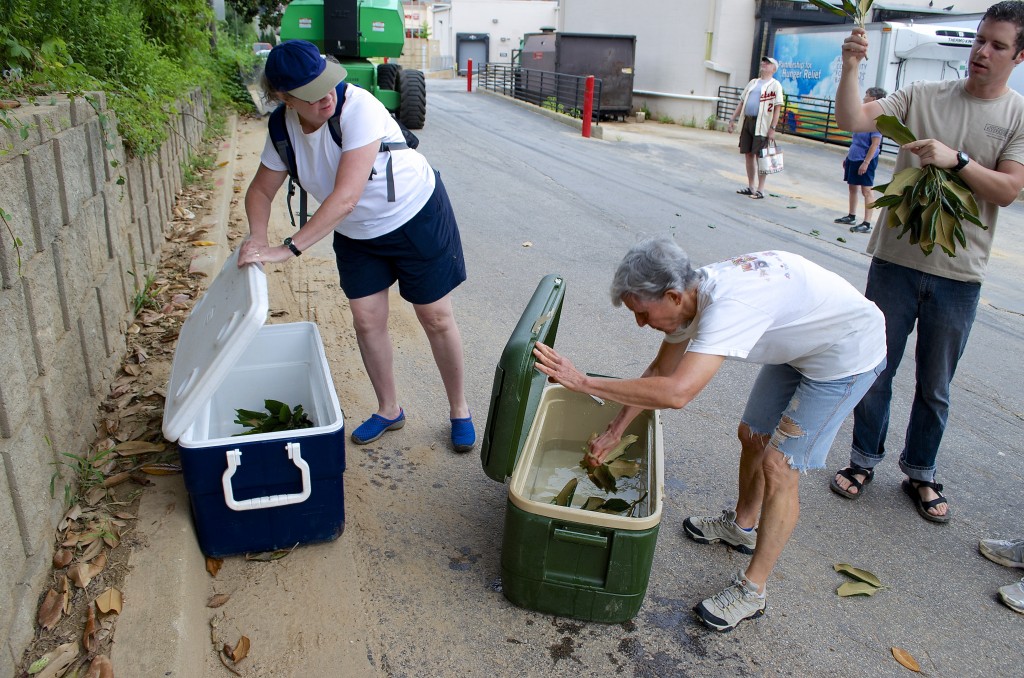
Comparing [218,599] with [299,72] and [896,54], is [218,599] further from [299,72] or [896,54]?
[896,54]

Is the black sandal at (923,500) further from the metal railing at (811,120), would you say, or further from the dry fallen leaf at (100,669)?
the metal railing at (811,120)

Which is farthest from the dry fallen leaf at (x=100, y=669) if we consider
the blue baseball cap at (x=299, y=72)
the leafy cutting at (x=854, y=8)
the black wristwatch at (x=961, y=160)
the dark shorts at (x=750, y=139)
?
the dark shorts at (x=750, y=139)

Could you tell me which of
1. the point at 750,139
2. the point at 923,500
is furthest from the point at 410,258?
the point at 750,139

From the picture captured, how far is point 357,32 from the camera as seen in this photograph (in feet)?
40.8

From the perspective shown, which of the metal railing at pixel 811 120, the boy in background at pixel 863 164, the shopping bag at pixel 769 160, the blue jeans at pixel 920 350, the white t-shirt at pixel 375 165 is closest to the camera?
the white t-shirt at pixel 375 165

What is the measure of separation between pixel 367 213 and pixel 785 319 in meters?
1.63

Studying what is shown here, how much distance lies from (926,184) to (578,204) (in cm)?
629

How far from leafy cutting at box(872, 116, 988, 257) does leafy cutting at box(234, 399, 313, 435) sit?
245 centimetres

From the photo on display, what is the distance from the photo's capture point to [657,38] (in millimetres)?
24047

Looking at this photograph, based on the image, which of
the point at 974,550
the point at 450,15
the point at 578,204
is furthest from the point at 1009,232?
the point at 450,15

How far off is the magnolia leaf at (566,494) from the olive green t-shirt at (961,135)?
164cm

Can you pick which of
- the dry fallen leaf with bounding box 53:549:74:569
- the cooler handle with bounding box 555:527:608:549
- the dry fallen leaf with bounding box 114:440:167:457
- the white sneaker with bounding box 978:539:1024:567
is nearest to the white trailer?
the white sneaker with bounding box 978:539:1024:567

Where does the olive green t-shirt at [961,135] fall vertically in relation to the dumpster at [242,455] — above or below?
above

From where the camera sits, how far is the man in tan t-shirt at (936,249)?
2861 millimetres
